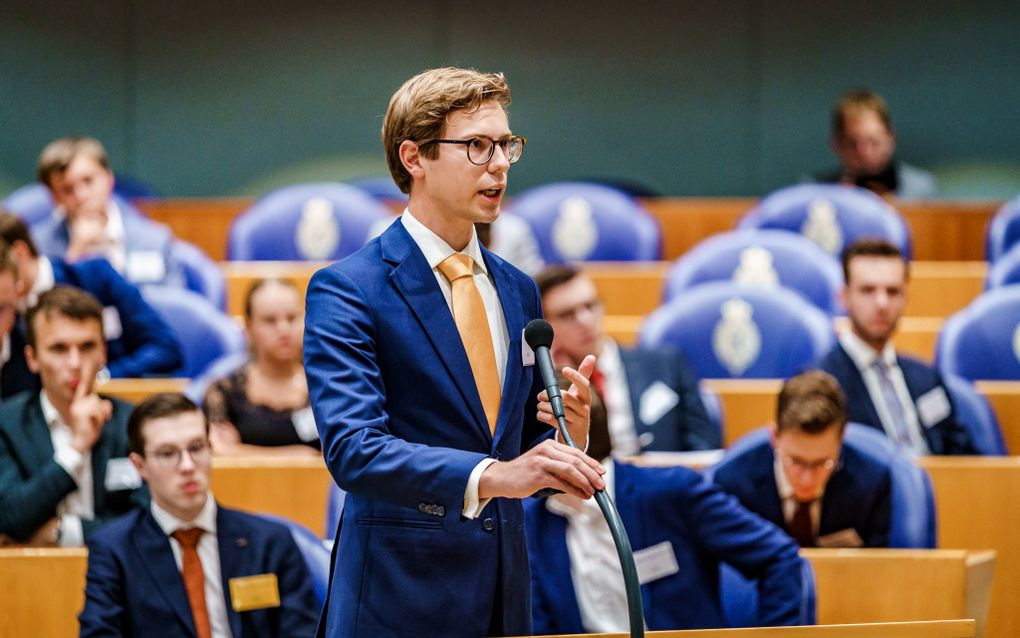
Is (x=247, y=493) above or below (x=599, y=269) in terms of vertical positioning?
below

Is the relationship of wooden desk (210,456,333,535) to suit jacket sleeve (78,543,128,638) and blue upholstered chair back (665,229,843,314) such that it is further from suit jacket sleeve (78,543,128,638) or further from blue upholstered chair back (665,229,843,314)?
blue upholstered chair back (665,229,843,314)

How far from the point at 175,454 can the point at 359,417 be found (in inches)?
54.4

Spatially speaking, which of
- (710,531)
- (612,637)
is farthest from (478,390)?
(710,531)

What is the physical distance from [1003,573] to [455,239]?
2053mm

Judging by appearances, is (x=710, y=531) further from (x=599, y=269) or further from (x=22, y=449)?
(x=599, y=269)

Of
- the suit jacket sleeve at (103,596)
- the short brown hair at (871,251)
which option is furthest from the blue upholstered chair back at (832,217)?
the suit jacket sleeve at (103,596)

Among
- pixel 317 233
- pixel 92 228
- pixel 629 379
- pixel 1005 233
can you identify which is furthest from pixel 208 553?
pixel 1005 233

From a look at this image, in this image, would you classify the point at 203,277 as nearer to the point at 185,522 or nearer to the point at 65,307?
the point at 65,307

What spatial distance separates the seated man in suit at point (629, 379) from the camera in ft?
12.7

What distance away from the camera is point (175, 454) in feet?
9.54

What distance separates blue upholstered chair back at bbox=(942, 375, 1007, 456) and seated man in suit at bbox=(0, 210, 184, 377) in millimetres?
2246

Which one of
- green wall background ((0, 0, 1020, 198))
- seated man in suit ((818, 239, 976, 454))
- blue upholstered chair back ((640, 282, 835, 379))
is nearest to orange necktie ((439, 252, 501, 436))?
seated man in suit ((818, 239, 976, 454))

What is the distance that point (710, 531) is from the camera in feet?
9.46

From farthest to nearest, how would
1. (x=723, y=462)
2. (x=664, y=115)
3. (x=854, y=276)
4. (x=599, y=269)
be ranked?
(x=664, y=115), (x=599, y=269), (x=854, y=276), (x=723, y=462)
